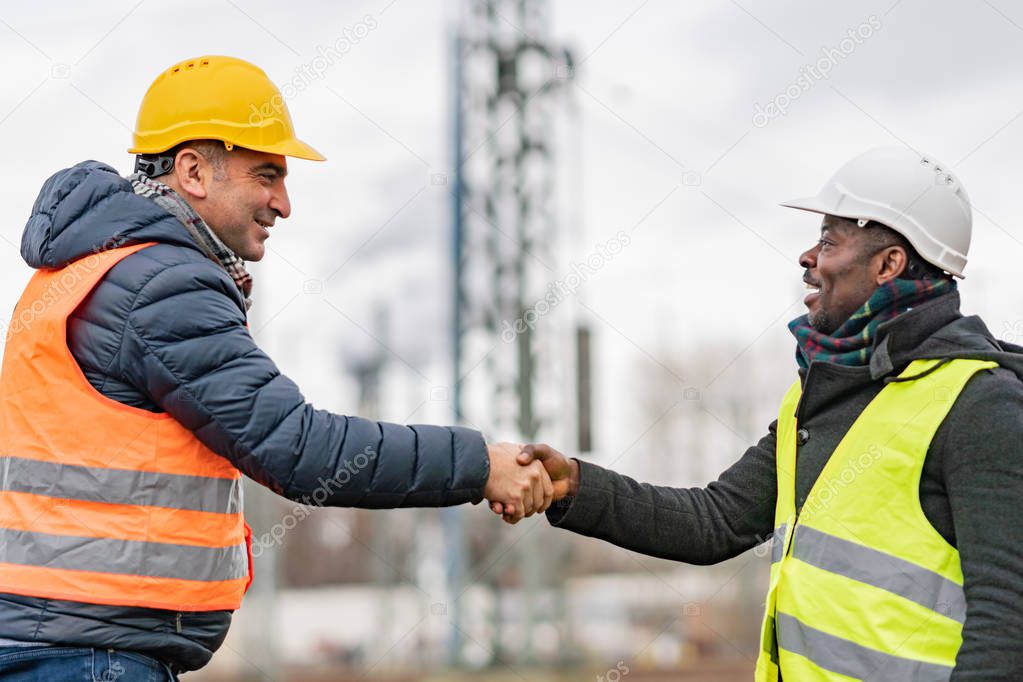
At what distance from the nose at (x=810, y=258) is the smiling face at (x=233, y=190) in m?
Answer: 1.36

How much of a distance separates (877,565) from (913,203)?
898 mm

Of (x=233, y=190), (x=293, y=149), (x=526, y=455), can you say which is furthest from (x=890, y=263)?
(x=233, y=190)

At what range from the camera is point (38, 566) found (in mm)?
2480

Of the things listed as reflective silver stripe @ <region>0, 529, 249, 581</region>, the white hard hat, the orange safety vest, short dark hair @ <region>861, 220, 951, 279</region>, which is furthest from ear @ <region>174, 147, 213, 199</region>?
short dark hair @ <region>861, 220, 951, 279</region>

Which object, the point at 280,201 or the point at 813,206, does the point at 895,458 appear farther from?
the point at 280,201

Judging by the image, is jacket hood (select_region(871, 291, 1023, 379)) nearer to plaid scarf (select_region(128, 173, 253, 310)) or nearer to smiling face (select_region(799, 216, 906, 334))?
smiling face (select_region(799, 216, 906, 334))

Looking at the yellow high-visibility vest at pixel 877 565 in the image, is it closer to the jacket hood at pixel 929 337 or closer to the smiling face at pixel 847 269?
Result: the jacket hood at pixel 929 337

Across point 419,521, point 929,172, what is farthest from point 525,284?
point 929,172

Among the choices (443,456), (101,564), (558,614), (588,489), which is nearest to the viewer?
(101,564)

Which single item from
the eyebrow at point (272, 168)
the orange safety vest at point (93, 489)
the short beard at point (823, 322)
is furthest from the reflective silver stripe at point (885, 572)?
the eyebrow at point (272, 168)

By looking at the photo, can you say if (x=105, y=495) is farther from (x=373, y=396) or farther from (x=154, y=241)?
(x=373, y=396)

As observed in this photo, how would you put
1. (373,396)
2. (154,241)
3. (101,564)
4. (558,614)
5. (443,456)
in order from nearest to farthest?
(101,564) < (154,241) < (443,456) < (558,614) < (373,396)

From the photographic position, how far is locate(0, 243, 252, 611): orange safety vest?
8.14 ft

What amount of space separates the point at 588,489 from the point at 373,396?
1857 cm
